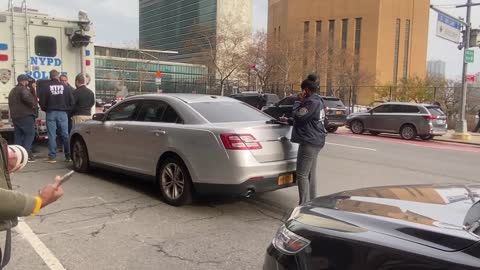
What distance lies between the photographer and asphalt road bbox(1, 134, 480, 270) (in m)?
4.46

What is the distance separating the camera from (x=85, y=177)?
8219mm

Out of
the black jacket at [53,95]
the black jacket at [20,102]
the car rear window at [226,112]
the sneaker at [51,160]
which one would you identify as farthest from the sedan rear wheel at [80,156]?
the car rear window at [226,112]

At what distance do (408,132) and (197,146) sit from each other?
1525 cm

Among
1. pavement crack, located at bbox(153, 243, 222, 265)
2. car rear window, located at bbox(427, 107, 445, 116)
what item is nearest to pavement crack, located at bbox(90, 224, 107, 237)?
pavement crack, located at bbox(153, 243, 222, 265)

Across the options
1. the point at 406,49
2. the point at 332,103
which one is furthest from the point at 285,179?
the point at 406,49

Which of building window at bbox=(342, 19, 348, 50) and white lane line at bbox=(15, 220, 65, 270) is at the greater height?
building window at bbox=(342, 19, 348, 50)

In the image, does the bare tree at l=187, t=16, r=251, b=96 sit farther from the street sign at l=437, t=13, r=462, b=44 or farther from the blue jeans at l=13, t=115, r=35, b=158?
the blue jeans at l=13, t=115, r=35, b=158

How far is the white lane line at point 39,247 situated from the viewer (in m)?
4.30

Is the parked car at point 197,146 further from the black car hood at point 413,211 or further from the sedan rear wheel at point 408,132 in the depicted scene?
the sedan rear wheel at point 408,132

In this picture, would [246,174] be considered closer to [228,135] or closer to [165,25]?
[228,135]

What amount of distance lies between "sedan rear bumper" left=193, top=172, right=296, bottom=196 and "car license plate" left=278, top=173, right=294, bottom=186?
0.05 metres

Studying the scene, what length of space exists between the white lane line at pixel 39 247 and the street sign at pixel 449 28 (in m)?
18.2

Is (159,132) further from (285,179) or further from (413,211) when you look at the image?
(413,211)

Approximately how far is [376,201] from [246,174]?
3054 millimetres
